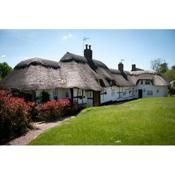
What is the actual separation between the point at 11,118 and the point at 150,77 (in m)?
22.1

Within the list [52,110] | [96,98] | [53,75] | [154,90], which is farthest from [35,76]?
[154,90]

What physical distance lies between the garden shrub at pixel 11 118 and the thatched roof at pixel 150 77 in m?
20.4

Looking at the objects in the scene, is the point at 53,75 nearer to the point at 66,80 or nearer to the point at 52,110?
the point at 66,80

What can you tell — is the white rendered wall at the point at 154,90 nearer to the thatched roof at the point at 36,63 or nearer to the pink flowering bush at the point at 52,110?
the thatched roof at the point at 36,63

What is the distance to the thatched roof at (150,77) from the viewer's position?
91.0 feet

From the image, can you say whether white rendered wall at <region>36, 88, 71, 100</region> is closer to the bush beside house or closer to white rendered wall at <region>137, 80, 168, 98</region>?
the bush beside house

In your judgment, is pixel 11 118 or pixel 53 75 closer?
pixel 11 118

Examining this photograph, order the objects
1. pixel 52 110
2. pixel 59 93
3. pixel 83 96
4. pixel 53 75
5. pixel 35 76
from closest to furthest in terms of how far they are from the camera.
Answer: pixel 52 110 → pixel 35 76 → pixel 59 93 → pixel 53 75 → pixel 83 96

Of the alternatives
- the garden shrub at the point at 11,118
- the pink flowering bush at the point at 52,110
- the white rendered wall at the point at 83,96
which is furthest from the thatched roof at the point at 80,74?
the garden shrub at the point at 11,118

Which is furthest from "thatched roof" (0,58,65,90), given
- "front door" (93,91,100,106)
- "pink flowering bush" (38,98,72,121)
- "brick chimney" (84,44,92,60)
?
"brick chimney" (84,44,92,60)

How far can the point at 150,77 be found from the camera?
28.9m
